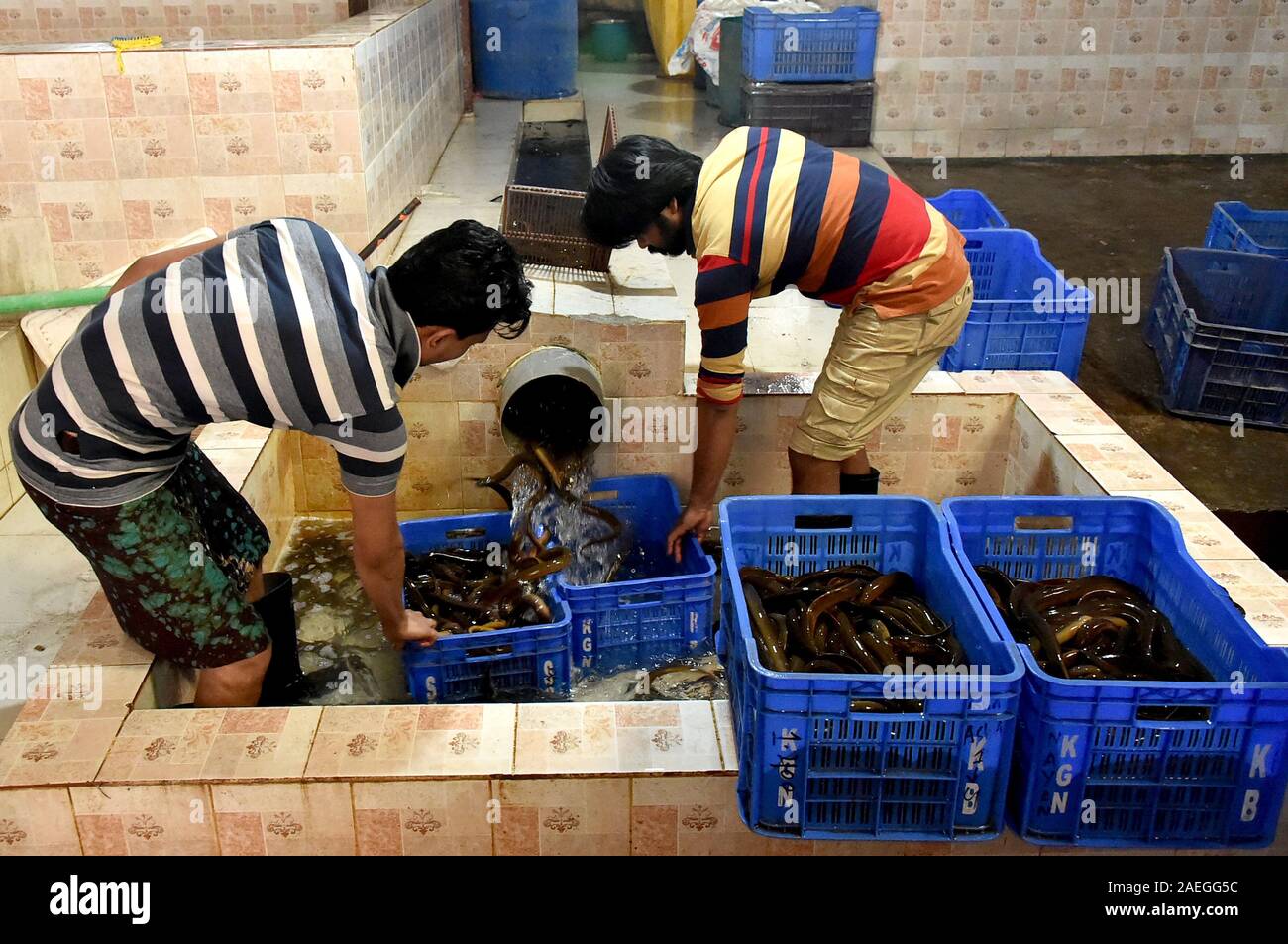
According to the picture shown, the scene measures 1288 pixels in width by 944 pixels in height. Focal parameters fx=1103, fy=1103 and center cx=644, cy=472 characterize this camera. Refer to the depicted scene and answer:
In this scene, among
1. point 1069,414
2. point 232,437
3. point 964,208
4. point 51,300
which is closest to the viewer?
point 232,437

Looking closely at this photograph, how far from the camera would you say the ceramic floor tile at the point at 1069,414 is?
3.99m

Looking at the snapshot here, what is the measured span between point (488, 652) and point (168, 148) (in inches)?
104

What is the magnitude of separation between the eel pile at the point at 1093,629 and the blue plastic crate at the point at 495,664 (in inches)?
53.4

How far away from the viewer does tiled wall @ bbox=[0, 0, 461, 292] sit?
4.41m

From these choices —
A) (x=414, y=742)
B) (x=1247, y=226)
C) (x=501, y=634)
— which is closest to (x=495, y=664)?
(x=501, y=634)

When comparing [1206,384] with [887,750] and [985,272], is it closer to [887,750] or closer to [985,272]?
[985,272]

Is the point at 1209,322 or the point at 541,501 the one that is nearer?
the point at 541,501

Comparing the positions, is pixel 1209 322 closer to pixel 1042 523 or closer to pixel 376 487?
pixel 1042 523

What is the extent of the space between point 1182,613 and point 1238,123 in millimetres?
8045

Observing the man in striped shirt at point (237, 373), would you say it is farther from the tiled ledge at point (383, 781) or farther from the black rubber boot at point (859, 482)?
the black rubber boot at point (859, 482)

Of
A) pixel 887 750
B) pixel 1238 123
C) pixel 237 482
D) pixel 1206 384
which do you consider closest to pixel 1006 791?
pixel 887 750

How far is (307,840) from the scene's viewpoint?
2561mm

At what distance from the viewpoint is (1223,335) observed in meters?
4.92

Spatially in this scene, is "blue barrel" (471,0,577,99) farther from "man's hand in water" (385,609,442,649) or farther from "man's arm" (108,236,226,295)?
"man's hand in water" (385,609,442,649)
